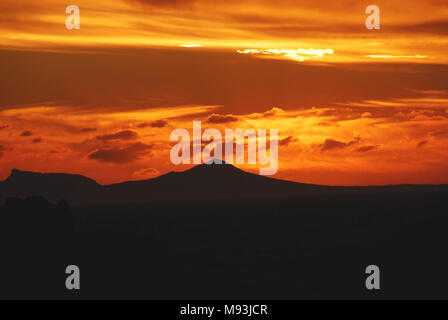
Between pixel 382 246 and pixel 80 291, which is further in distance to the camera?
pixel 382 246

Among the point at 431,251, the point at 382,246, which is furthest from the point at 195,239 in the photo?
the point at 431,251

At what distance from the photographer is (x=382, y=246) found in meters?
124

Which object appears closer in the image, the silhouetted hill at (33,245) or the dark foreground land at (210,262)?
the dark foreground land at (210,262)

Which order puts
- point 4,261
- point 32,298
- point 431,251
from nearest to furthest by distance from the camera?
point 32,298 → point 4,261 → point 431,251

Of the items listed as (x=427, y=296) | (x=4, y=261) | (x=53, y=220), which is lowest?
(x=427, y=296)

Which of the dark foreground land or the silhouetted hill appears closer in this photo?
the dark foreground land

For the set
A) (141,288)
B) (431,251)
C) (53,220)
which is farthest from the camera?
(431,251)

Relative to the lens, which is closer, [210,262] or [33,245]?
[33,245]

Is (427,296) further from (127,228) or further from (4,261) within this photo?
(127,228)

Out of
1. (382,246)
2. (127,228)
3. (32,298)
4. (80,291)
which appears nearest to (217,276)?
(80,291)

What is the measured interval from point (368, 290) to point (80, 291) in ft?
115

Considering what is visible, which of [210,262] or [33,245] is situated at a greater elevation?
[33,245]

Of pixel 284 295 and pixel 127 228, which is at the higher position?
pixel 127 228

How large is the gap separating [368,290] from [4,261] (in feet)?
155
